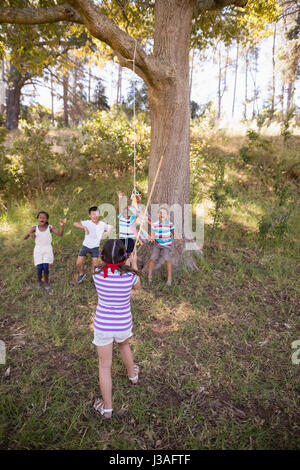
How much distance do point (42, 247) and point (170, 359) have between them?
2636mm

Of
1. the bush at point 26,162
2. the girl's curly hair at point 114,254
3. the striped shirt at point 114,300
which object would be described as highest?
the bush at point 26,162

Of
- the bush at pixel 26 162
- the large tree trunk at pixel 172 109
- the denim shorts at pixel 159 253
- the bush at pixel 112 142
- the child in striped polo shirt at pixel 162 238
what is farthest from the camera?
the bush at pixel 112 142

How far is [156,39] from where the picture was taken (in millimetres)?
4504

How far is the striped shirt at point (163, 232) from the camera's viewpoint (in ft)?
15.6

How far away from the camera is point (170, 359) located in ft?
10.7

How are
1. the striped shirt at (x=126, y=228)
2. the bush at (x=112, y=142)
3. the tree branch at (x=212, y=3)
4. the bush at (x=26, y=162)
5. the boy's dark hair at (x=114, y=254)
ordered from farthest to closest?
1. the bush at (x=112, y=142)
2. the bush at (x=26, y=162)
3. the striped shirt at (x=126, y=228)
4. the tree branch at (x=212, y=3)
5. the boy's dark hair at (x=114, y=254)

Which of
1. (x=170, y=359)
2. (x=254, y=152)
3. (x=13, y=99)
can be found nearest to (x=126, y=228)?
(x=170, y=359)

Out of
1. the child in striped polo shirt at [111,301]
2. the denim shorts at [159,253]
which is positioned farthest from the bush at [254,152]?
the child in striped polo shirt at [111,301]

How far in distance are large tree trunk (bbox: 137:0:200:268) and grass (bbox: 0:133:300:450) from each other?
3.71 feet

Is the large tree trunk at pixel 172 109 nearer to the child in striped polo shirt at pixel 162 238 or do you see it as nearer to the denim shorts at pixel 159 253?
the denim shorts at pixel 159 253

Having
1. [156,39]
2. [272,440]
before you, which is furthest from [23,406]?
[156,39]

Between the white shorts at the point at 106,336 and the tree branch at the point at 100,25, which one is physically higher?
the tree branch at the point at 100,25

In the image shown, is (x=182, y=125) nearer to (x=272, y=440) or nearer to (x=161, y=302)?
(x=161, y=302)
